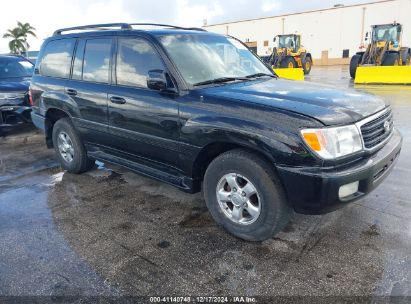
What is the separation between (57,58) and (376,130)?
4.11m

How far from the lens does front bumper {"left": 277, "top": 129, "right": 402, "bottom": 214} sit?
2.61 meters

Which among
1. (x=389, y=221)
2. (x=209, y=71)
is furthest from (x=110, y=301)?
(x=389, y=221)

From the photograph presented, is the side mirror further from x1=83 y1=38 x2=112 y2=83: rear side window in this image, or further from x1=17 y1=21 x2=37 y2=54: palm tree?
x1=17 y1=21 x2=37 y2=54: palm tree

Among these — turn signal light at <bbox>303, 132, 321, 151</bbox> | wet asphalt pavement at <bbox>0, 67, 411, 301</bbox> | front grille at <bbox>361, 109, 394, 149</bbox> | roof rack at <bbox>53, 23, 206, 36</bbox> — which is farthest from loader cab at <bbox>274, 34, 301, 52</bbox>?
turn signal light at <bbox>303, 132, 321, 151</bbox>

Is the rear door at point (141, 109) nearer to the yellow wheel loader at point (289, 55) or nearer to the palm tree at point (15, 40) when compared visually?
the yellow wheel loader at point (289, 55)

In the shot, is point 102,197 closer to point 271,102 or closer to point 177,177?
point 177,177

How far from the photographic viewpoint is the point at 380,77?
1395cm

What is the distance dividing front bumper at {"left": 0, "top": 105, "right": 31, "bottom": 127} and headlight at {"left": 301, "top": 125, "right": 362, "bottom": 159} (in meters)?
6.57

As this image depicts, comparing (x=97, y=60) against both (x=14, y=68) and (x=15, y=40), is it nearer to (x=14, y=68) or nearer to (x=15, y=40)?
(x=14, y=68)

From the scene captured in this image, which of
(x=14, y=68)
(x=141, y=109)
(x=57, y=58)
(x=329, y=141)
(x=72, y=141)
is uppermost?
(x=57, y=58)

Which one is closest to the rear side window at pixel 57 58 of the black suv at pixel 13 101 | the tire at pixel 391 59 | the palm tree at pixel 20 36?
the black suv at pixel 13 101

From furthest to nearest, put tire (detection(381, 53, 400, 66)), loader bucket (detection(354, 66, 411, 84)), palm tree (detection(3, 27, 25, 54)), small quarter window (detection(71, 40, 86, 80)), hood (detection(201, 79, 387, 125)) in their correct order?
palm tree (detection(3, 27, 25, 54)) → tire (detection(381, 53, 400, 66)) → loader bucket (detection(354, 66, 411, 84)) → small quarter window (detection(71, 40, 86, 80)) → hood (detection(201, 79, 387, 125))

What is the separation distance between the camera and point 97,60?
424 cm

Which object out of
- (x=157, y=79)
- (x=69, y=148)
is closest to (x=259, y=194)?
(x=157, y=79)
